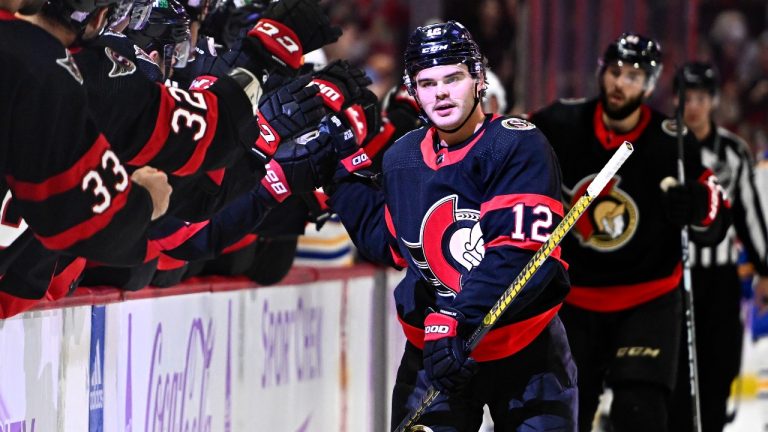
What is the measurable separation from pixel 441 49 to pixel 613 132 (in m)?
1.65

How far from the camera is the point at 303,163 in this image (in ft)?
13.0

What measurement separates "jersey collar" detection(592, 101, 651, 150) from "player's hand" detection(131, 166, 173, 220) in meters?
2.15

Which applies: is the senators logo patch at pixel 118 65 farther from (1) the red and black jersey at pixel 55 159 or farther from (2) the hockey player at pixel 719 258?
(2) the hockey player at pixel 719 258

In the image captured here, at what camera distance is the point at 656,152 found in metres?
5.04

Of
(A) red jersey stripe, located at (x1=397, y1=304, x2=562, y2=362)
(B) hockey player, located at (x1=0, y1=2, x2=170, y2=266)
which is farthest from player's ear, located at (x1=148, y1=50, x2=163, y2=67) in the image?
(A) red jersey stripe, located at (x1=397, y1=304, x2=562, y2=362)

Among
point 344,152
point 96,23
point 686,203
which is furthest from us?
point 686,203

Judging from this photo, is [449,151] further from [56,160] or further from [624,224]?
[624,224]

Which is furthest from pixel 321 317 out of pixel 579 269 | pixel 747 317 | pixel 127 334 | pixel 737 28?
pixel 737 28

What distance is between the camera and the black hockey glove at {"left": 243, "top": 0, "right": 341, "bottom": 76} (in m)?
4.00

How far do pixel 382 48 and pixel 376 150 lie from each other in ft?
15.1

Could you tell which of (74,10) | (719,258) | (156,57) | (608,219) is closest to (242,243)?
(156,57)

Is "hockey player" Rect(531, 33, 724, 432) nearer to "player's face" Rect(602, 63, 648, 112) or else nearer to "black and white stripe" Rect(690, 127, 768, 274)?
"player's face" Rect(602, 63, 648, 112)

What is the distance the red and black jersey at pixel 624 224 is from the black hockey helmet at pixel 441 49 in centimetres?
151

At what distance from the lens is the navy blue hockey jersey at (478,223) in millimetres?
3381
